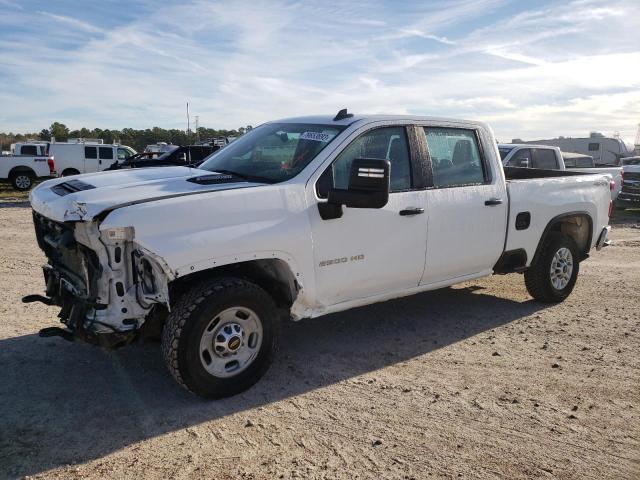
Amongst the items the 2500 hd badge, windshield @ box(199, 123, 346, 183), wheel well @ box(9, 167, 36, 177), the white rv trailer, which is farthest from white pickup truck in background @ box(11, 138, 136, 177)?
the white rv trailer

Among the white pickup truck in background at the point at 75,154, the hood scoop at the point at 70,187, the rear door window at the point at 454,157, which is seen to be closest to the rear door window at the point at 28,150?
the white pickup truck in background at the point at 75,154

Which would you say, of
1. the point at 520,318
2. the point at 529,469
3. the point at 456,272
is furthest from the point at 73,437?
the point at 520,318

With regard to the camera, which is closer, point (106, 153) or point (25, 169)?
point (25, 169)

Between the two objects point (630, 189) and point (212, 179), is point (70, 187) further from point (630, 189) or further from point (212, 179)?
point (630, 189)

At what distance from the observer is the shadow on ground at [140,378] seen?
3.47m

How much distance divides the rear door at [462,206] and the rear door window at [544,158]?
7.48 m

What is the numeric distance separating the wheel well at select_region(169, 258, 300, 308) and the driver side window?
0.62 m

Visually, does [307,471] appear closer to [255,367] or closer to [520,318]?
[255,367]

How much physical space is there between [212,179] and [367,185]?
118 cm

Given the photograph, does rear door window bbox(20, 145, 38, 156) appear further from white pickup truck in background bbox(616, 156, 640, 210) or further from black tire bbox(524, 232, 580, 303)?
black tire bbox(524, 232, 580, 303)

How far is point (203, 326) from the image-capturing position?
3.76 meters

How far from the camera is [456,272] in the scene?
210 inches

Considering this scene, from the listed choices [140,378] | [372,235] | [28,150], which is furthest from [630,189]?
[28,150]

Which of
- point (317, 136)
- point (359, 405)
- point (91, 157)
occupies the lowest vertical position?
point (359, 405)
